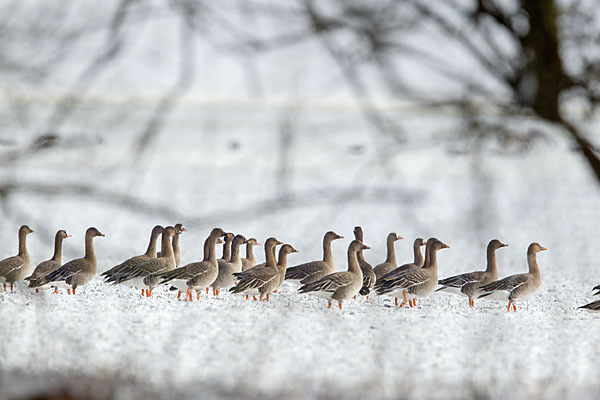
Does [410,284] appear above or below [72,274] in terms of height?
below

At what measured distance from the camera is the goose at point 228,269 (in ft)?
35.0

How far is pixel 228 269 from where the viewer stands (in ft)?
35.3

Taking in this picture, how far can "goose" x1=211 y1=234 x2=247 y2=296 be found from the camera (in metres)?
10.7

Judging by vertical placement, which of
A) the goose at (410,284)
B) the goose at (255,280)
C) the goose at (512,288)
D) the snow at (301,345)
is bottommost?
the snow at (301,345)

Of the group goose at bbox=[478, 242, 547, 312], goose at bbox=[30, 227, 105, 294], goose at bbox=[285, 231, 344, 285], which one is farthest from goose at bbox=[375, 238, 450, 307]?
goose at bbox=[30, 227, 105, 294]

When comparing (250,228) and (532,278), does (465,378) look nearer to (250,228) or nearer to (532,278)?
(532,278)

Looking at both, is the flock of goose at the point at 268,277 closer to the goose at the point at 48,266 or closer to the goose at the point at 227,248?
the goose at the point at 48,266

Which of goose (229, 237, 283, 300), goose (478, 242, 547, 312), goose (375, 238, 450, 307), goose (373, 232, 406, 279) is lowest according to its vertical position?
goose (478, 242, 547, 312)

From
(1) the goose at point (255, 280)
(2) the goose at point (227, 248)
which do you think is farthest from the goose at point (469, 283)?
(2) the goose at point (227, 248)

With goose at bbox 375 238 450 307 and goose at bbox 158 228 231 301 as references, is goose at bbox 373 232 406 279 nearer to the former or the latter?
goose at bbox 375 238 450 307

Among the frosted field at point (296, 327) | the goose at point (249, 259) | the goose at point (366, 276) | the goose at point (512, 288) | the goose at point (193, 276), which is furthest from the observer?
the goose at point (249, 259)

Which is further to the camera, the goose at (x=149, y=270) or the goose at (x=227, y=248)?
the goose at (x=227, y=248)

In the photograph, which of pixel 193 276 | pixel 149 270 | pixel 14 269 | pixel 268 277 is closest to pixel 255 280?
pixel 268 277

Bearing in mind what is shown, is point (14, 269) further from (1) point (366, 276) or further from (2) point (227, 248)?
(1) point (366, 276)
